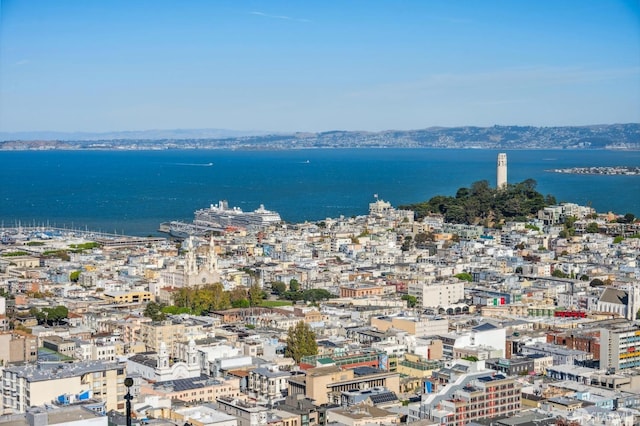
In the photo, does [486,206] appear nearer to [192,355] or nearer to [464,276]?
[464,276]

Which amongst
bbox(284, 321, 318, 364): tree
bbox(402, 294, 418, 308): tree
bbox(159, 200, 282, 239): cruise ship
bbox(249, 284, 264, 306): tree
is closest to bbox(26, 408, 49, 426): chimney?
bbox(284, 321, 318, 364): tree

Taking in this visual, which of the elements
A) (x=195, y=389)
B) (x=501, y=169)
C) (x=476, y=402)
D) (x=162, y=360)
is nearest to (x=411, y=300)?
(x=162, y=360)

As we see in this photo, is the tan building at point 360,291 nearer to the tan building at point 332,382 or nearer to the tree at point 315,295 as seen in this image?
the tree at point 315,295

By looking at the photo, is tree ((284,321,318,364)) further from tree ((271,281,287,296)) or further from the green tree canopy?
the green tree canopy

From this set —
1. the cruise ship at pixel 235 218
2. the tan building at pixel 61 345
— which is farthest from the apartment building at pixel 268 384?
the cruise ship at pixel 235 218

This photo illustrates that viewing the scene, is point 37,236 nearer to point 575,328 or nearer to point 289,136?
point 575,328

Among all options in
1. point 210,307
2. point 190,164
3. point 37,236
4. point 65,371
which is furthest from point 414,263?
point 190,164
